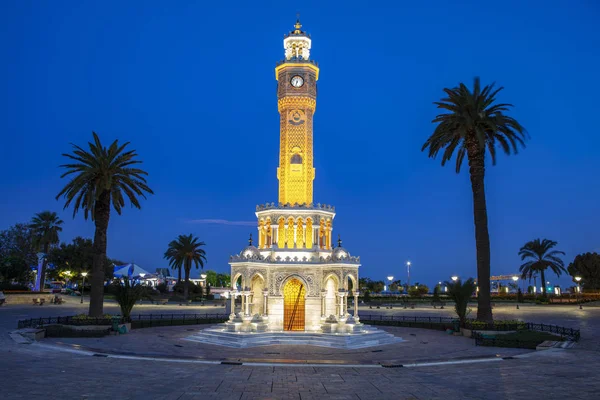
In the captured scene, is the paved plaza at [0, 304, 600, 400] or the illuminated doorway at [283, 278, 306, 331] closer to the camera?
the paved plaza at [0, 304, 600, 400]

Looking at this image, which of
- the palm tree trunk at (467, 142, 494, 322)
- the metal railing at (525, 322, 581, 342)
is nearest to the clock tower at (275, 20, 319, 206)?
the palm tree trunk at (467, 142, 494, 322)

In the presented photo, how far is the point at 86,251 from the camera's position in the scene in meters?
87.5

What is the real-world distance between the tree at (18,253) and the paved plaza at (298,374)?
55513mm

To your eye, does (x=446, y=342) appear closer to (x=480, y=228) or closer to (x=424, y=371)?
(x=480, y=228)

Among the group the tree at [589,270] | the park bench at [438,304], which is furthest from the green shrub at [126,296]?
the tree at [589,270]

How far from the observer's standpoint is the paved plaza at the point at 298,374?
1400 centimetres

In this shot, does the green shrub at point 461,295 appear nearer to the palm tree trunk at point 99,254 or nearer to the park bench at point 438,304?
the palm tree trunk at point 99,254

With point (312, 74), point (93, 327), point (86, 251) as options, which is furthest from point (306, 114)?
point (86, 251)

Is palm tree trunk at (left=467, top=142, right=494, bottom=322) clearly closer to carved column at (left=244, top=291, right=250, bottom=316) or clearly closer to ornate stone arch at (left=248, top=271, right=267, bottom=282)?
ornate stone arch at (left=248, top=271, right=267, bottom=282)

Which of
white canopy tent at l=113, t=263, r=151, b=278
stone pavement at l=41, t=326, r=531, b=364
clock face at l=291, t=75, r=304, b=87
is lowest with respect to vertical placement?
stone pavement at l=41, t=326, r=531, b=364

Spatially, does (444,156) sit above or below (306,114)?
below

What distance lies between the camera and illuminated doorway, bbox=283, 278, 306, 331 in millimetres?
31172

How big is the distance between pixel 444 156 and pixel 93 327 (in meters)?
26.3

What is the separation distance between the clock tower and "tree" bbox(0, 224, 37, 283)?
57791 millimetres
